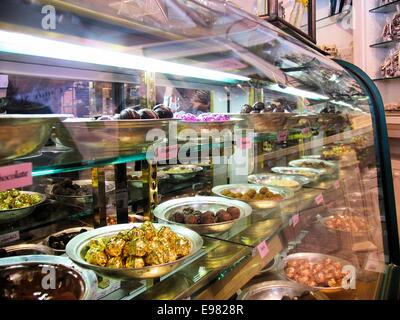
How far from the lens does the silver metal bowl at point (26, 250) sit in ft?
3.21

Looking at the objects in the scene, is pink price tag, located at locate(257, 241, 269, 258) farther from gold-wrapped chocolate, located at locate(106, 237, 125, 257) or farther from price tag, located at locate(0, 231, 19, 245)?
price tag, located at locate(0, 231, 19, 245)

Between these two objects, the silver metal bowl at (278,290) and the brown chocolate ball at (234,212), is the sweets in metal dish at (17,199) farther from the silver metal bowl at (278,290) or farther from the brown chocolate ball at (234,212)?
the silver metal bowl at (278,290)

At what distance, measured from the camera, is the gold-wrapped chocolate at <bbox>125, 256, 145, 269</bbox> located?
2.84ft

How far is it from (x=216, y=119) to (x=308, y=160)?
54.4 inches

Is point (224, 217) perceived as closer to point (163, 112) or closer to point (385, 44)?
point (163, 112)

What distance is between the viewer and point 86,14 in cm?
96

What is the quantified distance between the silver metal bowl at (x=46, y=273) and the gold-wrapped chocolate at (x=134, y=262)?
0.09 m

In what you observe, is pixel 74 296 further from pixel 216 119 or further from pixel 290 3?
pixel 290 3

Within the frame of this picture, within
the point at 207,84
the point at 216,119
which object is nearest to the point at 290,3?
the point at 207,84

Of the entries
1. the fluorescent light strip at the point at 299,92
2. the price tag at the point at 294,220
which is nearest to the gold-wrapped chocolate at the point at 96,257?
the price tag at the point at 294,220

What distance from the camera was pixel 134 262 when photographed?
0.88m

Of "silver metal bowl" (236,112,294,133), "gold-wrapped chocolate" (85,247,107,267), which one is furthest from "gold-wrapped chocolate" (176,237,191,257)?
"silver metal bowl" (236,112,294,133)

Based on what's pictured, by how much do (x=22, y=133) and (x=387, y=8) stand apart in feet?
15.8

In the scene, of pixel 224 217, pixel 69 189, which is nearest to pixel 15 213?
pixel 69 189
